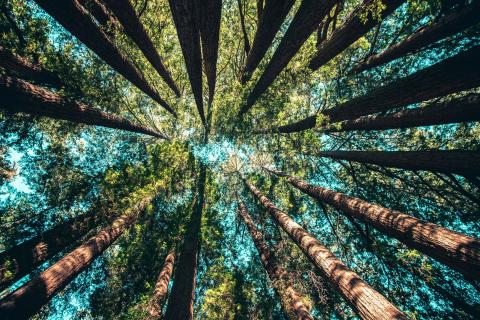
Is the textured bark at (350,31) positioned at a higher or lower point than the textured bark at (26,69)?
higher

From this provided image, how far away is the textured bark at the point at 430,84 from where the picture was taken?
4.27m

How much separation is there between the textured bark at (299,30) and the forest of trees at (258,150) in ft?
0.13

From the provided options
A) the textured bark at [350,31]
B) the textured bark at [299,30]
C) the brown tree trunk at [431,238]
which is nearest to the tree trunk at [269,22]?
the textured bark at [299,30]

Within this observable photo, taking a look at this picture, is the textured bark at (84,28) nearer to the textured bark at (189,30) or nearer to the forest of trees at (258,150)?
the forest of trees at (258,150)

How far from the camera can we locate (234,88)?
358 inches

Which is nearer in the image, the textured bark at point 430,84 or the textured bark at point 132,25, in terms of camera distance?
the textured bark at point 430,84

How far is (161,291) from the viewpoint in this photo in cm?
626

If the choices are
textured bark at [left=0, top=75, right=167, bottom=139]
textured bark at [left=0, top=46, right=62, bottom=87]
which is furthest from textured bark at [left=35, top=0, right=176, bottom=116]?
textured bark at [left=0, top=46, right=62, bottom=87]

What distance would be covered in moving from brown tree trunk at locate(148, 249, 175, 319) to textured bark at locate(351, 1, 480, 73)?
10.4m

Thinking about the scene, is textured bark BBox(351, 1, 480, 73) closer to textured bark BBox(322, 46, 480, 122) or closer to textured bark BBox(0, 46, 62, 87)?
textured bark BBox(322, 46, 480, 122)

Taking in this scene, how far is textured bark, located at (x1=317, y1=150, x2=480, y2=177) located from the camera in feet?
16.5

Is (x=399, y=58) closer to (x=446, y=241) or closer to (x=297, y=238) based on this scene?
(x=446, y=241)

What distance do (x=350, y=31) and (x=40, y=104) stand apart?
27.5 feet

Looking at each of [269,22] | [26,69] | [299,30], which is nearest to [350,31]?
[299,30]
